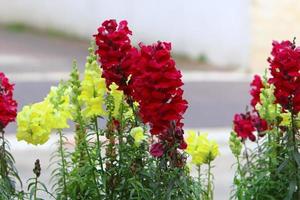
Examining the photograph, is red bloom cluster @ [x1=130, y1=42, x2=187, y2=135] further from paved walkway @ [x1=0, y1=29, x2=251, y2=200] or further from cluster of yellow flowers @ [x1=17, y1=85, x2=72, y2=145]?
paved walkway @ [x1=0, y1=29, x2=251, y2=200]

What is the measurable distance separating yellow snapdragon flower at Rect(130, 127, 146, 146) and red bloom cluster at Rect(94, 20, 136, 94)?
0.54 ft

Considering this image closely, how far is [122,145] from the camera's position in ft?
13.7

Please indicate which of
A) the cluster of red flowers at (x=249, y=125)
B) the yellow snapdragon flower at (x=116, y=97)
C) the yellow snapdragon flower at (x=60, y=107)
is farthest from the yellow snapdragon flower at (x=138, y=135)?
the cluster of red flowers at (x=249, y=125)

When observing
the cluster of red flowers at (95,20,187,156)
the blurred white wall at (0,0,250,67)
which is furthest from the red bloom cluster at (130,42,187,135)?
the blurred white wall at (0,0,250,67)

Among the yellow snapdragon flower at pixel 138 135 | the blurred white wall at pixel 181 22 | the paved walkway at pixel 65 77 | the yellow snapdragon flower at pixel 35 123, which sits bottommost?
the yellow snapdragon flower at pixel 138 135

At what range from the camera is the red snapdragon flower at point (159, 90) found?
388 cm

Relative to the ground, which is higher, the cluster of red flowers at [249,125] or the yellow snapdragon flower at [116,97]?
the cluster of red flowers at [249,125]

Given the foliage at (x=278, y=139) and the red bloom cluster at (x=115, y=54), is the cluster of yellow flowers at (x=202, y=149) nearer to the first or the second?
the foliage at (x=278, y=139)

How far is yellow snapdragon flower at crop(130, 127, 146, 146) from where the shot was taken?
4.04m

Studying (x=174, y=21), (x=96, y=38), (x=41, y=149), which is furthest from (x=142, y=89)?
(x=174, y=21)

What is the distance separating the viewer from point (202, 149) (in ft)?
15.6

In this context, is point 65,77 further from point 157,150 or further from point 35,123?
point 157,150

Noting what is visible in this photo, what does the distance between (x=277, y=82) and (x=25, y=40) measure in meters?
16.8

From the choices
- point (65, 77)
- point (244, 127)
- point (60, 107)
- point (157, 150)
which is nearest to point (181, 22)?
point (65, 77)
